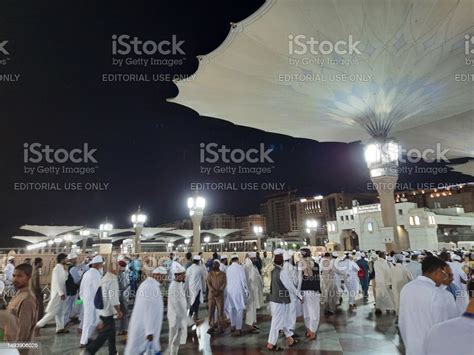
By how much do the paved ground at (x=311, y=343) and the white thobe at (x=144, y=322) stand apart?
1633 millimetres

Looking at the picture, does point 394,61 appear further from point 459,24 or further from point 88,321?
point 88,321

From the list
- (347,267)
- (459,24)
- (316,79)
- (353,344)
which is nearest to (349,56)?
(316,79)

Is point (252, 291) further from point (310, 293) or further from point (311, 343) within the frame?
point (311, 343)

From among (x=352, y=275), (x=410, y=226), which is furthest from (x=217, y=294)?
(x=410, y=226)

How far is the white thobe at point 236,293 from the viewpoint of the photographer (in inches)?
294

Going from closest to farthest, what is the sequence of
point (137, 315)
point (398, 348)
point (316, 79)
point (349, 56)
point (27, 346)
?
point (27, 346), point (137, 315), point (398, 348), point (349, 56), point (316, 79)

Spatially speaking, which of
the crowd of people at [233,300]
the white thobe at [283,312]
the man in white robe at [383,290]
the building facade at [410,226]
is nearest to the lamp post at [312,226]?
the building facade at [410,226]

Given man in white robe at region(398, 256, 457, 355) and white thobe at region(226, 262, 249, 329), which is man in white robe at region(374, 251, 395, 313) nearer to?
white thobe at region(226, 262, 249, 329)

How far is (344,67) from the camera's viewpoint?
42.5 feet

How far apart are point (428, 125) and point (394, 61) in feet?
30.8

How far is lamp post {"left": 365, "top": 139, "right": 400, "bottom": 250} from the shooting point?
13.1 metres

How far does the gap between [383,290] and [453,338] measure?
8.00 m

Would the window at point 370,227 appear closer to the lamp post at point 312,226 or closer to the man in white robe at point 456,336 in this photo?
the lamp post at point 312,226

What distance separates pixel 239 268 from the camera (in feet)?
26.5
